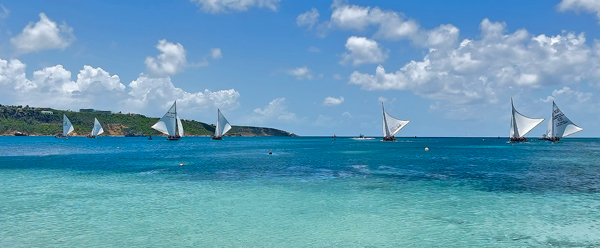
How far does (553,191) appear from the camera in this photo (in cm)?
3275

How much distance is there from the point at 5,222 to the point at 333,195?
2165cm

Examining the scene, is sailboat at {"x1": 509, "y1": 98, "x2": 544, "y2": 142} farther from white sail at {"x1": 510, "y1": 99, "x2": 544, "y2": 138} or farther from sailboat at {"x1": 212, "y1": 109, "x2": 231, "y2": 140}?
sailboat at {"x1": 212, "y1": 109, "x2": 231, "y2": 140}

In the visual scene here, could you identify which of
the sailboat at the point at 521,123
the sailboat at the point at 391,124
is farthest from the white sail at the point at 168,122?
the sailboat at the point at 521,123

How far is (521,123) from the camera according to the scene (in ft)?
457

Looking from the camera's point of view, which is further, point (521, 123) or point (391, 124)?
point (391, 124)

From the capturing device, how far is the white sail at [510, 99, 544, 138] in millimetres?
136375

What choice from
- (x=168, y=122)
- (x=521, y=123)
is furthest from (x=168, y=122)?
(x=521, y=123)

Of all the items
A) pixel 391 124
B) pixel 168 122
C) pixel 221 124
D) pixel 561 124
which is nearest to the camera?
pixel 561 124

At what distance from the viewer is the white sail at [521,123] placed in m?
136

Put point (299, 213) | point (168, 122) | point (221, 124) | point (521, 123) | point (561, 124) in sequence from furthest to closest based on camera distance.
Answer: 1. point (221, 124)
2. point (168, 122)
3. point (561, 124)
4. point (521, 123)
5. point (299, 213)

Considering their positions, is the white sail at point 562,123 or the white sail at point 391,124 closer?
the white sail at point 562,123

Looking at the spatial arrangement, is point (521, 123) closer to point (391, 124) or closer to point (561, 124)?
point (561, 124)

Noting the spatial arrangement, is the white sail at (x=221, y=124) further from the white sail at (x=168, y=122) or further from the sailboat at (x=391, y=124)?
the sailboat at (x=391, y=124)

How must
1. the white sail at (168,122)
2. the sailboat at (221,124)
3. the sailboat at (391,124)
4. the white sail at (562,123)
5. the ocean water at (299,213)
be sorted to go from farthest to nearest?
the sailboat at (221,124)
the white sail at (168,122)
the sailboat at (391,124)
the white sail at (562,123)
the ocean water at (299,213)
